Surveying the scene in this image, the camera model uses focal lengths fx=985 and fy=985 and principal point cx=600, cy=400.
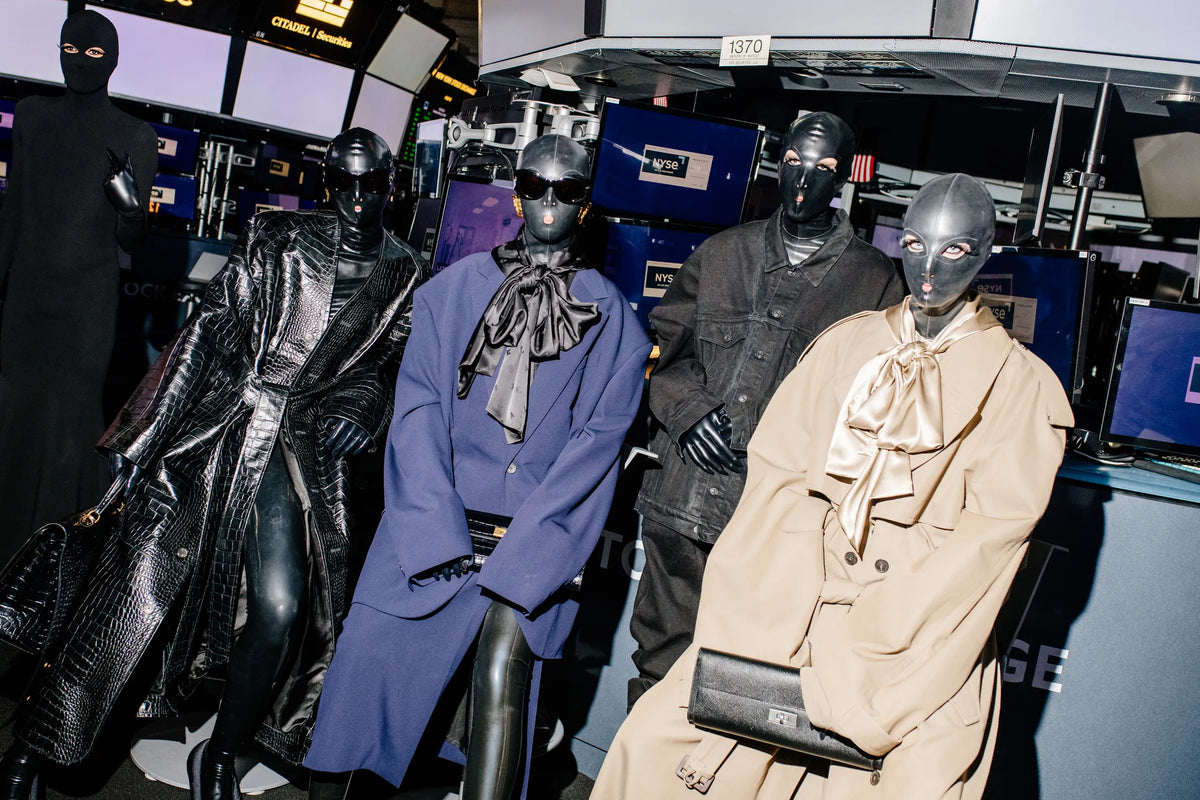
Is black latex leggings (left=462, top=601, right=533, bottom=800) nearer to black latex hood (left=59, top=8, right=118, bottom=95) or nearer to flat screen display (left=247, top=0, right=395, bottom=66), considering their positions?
black latex hood (left=59, top=8, right=118, bottom=95)

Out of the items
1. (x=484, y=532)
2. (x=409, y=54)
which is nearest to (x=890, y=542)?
(x=484, y=532)

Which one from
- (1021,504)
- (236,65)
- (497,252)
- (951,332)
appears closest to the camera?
(1021,504)

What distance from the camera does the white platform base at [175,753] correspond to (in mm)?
3410

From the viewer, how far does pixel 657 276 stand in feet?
14.3

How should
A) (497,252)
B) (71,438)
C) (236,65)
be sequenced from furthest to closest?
(236,65), (71,438), (497,252)

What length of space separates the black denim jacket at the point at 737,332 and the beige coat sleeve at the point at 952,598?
82 centimetres

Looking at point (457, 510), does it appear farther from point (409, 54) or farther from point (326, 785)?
point (409, 54)

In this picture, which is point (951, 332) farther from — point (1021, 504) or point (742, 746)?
point (742, 746)

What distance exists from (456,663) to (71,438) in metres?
2.40

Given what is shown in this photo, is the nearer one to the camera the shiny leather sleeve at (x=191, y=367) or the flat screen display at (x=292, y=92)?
the shiny leather sleeve at (x=191, y=367)

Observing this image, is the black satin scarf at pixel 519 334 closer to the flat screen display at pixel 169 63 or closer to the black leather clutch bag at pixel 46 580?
the black leather clutch bag at pixel 46 580

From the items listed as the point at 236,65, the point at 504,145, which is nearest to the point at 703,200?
the point at 504,145

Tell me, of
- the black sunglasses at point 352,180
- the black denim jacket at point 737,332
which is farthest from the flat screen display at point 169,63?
the black denim jacket at point 737,332

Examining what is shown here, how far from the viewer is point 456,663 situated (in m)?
2.91
